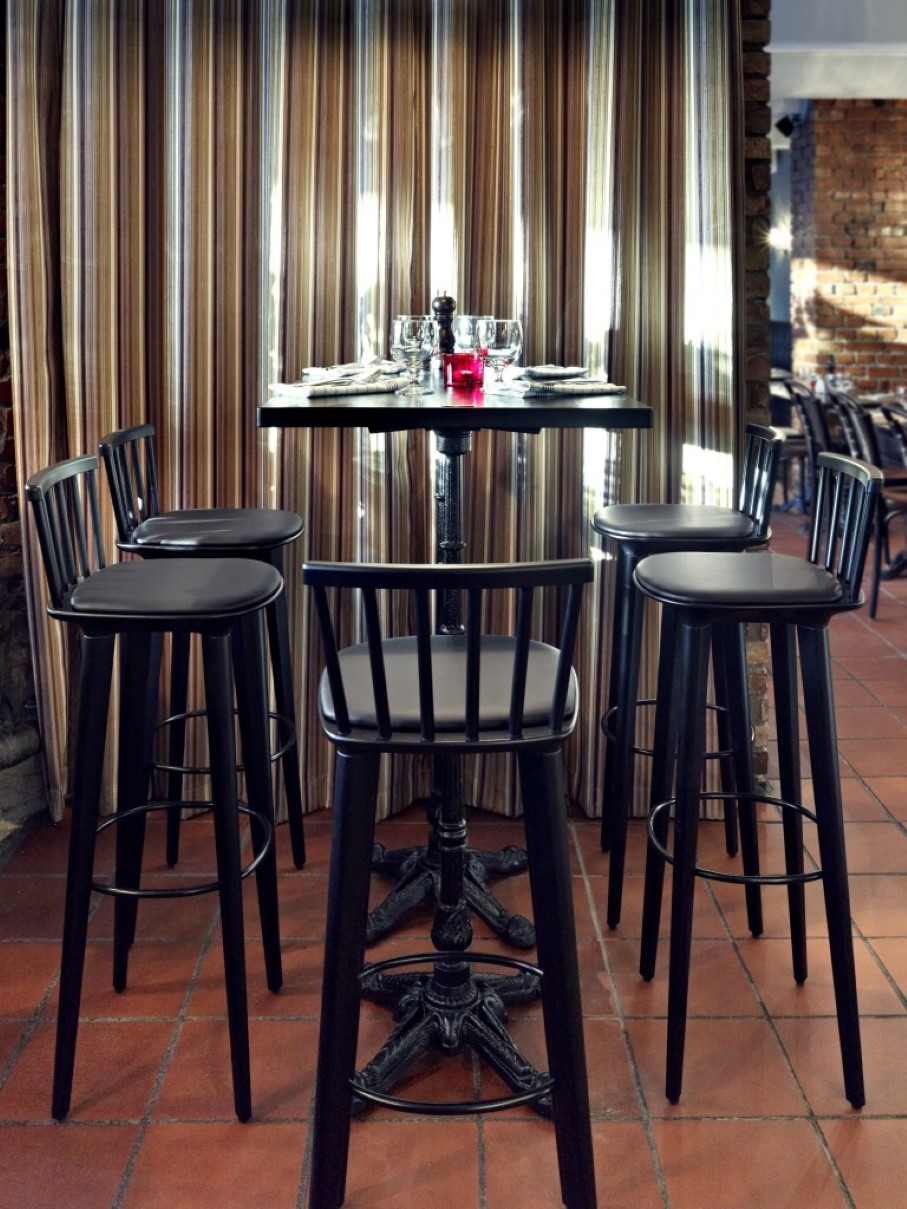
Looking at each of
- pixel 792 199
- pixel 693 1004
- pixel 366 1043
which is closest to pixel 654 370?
pixel 693 1004

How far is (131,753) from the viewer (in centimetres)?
243

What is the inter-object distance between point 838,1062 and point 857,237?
8.20 metres

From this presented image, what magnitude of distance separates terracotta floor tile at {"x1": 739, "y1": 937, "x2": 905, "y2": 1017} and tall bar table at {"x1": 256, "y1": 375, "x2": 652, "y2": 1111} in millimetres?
476

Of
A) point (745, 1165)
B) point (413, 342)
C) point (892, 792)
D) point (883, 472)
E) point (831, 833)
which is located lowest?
point (745, 1165)

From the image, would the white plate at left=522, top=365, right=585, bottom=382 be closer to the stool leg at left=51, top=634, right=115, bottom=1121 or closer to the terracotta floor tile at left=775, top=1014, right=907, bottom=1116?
the stool leg at left=51, top=634, right=115, bottom=1121

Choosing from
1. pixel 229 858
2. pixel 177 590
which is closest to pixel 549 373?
pixel 177 590

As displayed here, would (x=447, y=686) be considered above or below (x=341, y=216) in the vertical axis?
below

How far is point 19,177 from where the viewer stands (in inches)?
124

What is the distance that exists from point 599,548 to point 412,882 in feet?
3.41

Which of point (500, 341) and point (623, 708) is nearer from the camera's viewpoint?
point (623, 708)

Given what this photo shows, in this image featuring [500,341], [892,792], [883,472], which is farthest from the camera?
[883,472]

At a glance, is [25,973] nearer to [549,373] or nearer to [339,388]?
[339,388]

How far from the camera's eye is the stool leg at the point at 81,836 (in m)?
2.13

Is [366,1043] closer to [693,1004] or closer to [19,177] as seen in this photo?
[693,1004]
